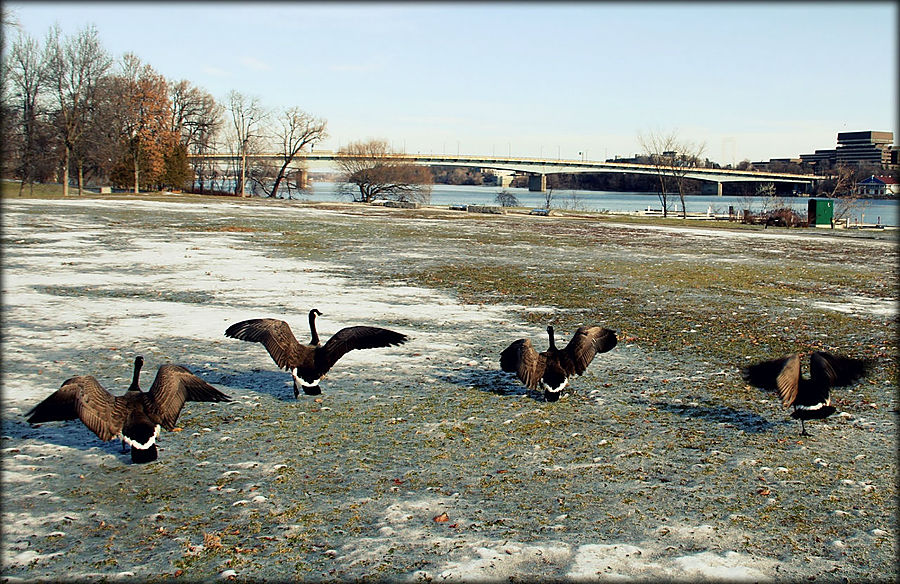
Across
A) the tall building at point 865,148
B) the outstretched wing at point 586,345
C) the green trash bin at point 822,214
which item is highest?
the tall building at point 865,148

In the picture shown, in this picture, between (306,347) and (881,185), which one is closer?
(306,347)

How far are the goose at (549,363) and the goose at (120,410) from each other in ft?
10.5

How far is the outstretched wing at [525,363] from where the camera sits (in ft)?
23.0

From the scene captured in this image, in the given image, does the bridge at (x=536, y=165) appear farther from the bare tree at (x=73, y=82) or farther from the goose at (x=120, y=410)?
the goose at (x=120, y=410)

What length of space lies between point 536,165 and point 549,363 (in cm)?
9147

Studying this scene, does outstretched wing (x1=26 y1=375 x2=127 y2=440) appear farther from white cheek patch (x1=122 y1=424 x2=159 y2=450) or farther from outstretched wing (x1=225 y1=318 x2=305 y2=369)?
outstretched wing (x1=225 y1=318 x2=305 y2=369)

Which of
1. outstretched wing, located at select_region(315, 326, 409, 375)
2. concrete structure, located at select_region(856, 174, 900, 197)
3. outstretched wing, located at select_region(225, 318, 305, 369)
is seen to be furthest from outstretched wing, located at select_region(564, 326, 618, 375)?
concrete structure, located at select_region(856, 174, 900, 197)

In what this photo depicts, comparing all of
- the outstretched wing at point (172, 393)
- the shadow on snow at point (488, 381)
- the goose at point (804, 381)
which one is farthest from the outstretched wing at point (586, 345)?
the outstretched wing at point (172, 393)

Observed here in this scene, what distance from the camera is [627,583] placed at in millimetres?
3943

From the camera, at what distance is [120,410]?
5.46 meters

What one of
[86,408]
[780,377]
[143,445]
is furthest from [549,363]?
[86,408]

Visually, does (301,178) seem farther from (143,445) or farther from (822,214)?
(143,445)

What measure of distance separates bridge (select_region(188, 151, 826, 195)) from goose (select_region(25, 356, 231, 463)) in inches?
2683

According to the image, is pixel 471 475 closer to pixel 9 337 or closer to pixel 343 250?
pixel 9 337
